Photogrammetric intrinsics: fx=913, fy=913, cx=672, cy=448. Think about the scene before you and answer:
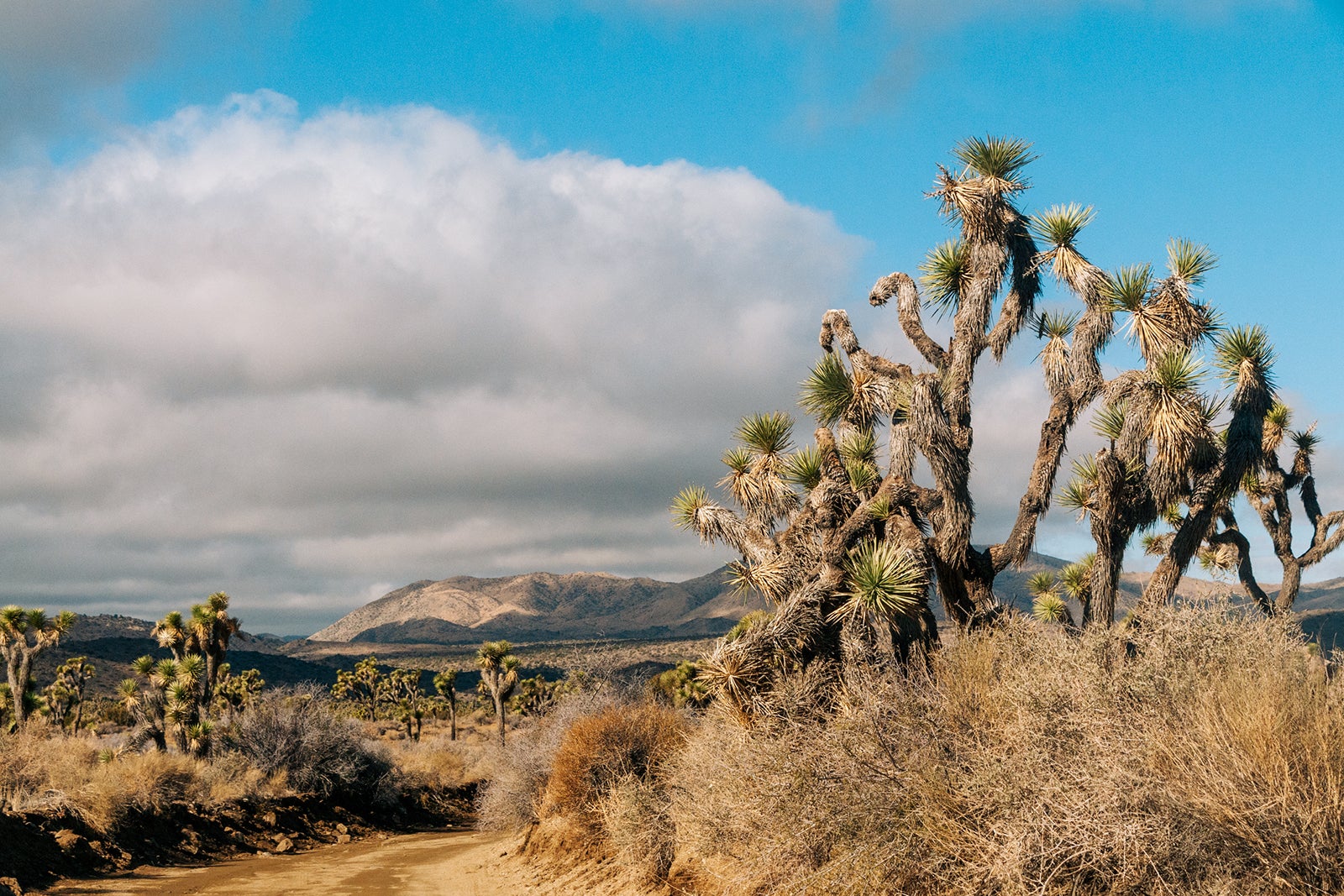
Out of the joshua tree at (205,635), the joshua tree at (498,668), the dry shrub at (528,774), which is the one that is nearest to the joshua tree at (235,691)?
the joshua tree at (205,635)

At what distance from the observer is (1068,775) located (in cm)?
663

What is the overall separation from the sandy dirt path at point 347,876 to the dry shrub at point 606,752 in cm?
160

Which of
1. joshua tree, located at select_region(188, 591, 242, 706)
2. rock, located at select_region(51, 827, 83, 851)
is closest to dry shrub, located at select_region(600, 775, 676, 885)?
rock, located at select_region(51, 827, 83, 851)

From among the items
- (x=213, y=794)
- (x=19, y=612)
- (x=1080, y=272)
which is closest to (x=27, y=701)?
(x=19, y=612)

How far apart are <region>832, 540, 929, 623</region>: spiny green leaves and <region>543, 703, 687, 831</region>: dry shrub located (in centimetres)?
629

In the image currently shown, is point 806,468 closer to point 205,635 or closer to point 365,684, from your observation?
point 205,635

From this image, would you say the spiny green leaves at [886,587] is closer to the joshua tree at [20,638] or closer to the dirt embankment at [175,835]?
the dirt embankment at [175,835]

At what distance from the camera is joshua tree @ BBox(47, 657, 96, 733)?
48219 mm

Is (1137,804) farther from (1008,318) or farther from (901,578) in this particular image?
(1008,318)

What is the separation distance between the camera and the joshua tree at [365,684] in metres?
68.6

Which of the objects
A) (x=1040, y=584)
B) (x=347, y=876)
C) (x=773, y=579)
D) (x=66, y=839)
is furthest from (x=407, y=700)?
(x=773, y=579)

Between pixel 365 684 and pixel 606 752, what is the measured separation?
5886cm

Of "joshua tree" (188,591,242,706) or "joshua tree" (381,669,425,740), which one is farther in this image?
"joshua tree" (381,669,425,740)

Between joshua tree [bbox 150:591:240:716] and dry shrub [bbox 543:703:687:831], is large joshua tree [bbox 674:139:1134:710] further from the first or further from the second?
joshua tree [bbox 150:591:240:716]
